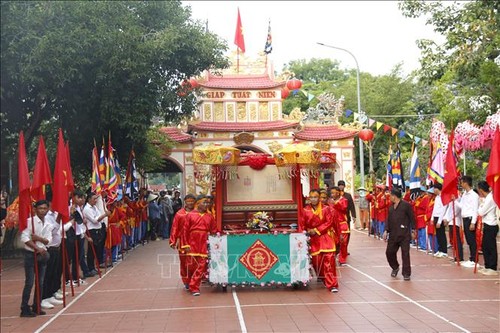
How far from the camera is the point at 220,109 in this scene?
34.0 m

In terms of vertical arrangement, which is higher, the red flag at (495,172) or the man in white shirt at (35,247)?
the red flag at (495,172)

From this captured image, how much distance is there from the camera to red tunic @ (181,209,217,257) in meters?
11.4

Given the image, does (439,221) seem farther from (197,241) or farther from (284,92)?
(284,92)

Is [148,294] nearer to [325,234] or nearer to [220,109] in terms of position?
[325,234]

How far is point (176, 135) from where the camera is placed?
32.7 metres

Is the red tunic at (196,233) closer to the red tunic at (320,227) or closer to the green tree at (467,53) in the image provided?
the red tunic at (320,227)

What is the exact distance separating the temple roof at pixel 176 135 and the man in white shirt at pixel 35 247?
22410 mm

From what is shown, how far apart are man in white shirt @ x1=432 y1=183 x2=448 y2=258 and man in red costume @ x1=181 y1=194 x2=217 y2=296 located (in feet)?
20.3

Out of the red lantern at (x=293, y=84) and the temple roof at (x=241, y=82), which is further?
the temple roof at (x=241, y=82)

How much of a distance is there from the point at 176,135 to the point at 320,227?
22001 millimetres

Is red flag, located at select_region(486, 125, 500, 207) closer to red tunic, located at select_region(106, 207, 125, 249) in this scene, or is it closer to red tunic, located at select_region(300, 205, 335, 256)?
red tunic, located at select_region(300, 205, 335, 256)

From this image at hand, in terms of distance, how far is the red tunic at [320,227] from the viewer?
11.3 m

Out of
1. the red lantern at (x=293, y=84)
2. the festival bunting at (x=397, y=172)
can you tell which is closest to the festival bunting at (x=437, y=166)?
the festival bunting at (x=397, y=172)

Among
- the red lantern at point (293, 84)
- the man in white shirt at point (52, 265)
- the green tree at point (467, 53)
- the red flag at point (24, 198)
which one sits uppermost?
the red lantern at point (293, 84)
